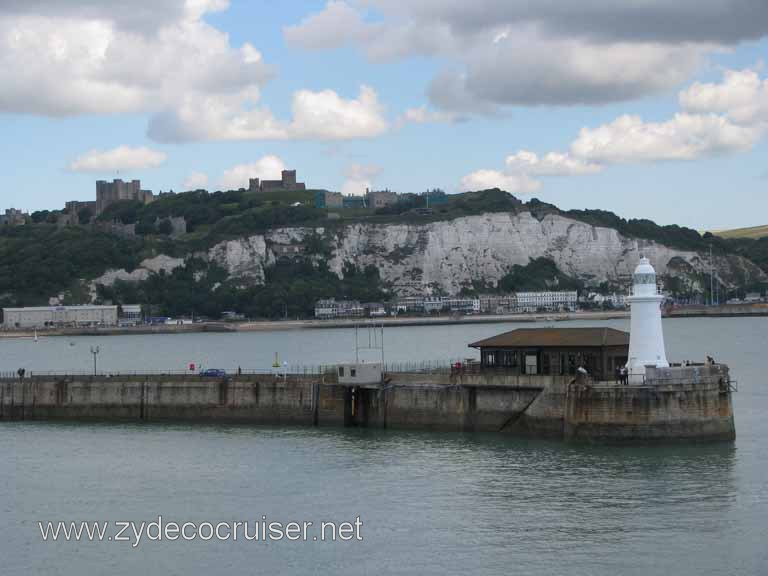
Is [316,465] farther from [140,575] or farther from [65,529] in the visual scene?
Answer: [140,575]

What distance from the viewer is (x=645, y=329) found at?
45.3 meters

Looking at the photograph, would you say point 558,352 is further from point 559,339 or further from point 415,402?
point 415,402

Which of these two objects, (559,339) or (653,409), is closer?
(653,409)

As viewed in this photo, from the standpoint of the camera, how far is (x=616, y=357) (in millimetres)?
47062

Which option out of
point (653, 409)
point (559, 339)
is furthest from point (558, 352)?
point (653, 409)

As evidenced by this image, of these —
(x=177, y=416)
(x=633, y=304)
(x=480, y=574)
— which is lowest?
Result: (x=480, y=574)

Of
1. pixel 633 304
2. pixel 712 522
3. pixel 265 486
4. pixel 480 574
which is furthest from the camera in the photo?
pixel 633 304

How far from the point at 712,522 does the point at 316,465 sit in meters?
14.5

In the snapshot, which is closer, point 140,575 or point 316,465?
point 140,575

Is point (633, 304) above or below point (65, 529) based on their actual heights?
above

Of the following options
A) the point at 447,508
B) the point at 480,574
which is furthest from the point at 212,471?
the point at 480,574

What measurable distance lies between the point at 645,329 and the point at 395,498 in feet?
42.7

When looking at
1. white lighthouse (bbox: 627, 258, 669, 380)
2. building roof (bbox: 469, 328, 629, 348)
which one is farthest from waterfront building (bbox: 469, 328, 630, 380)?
white lighthouse (bbox: 627, 258, 669, 380)

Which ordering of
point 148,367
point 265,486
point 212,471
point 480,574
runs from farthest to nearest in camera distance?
1. point 148,367
2. point 212,471
3. point 265,486
4. point 480,574
